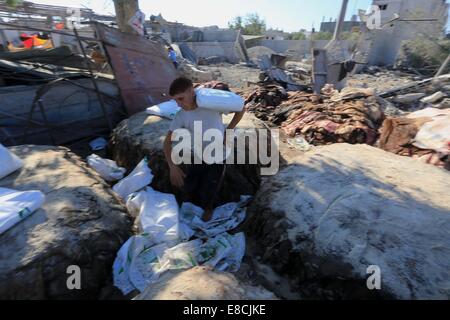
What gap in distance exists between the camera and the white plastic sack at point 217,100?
8.14 feet

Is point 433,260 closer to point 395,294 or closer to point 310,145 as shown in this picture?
point 395,294

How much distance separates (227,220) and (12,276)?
1814mm

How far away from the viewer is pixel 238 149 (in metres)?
3.54

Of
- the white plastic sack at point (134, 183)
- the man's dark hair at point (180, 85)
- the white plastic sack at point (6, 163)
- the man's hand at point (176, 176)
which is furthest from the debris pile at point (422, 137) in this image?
the white plastic sack at point (6, 163)

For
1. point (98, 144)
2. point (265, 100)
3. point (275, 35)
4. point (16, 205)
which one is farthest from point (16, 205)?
point (275, 35)

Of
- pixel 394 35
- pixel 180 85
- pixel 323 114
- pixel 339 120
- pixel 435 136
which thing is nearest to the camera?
pixel 180 85

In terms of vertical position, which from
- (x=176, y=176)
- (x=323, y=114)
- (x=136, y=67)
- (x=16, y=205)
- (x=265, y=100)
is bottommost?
(x=265, y=100)

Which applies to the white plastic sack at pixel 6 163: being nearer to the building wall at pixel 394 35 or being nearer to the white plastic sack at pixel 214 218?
the white plastic sack at pixel 214 218

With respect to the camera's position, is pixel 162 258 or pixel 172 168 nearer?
pixel 162 258

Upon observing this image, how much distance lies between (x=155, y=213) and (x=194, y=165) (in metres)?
0.59

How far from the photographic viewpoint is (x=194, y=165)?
289 cm

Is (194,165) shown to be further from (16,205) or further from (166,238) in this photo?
(16,205)

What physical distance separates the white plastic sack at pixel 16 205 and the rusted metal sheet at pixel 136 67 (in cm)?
309
